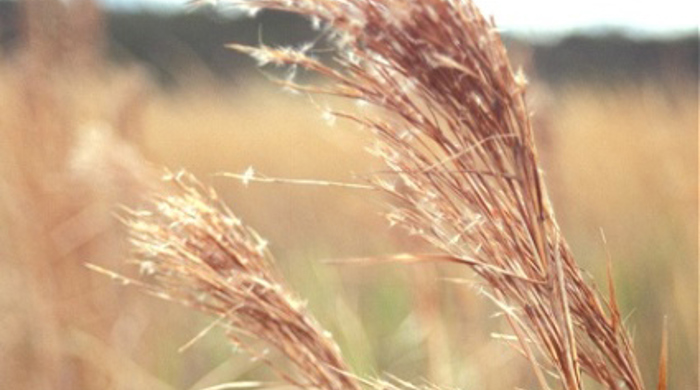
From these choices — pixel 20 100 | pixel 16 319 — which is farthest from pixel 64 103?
pixel 16 319

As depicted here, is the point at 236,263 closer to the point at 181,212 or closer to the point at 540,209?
the point at 181,212

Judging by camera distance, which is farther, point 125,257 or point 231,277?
point 125,257

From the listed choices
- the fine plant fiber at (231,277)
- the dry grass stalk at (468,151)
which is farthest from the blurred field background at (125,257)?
the dry grass stalk at (468,151)

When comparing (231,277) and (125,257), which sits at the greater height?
(231,277)

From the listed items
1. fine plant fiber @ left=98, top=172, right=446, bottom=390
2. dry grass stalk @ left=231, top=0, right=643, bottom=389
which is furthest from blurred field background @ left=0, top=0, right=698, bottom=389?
dry grass stalk @ left=231, top=0, right=643, bottom=389

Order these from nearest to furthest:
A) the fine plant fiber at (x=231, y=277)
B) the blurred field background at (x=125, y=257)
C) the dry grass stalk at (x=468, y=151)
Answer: the dry grass stalk at (x=468, y=151), the fine plant fiber at (x=231, y=277), the blurred field background at (x=125, y=257)

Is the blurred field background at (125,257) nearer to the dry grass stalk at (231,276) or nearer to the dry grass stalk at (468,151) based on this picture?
the dry grass stalk at (231,276)

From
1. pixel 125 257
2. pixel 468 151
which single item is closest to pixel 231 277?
pixel 468 151

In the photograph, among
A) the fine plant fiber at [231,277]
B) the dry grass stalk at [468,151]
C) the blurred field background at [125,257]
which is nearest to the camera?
the dry grass stalk at [468,151]

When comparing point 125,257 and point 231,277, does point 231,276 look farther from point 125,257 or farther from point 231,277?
point 125,257
